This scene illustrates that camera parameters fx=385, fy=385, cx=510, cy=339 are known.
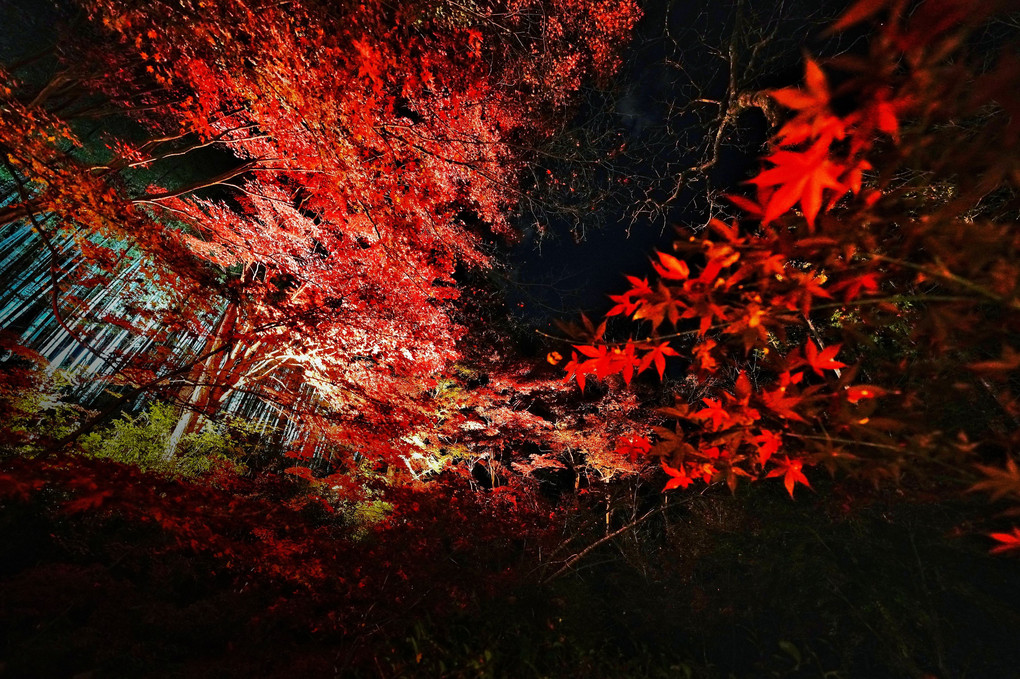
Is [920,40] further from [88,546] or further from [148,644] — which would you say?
[88,546]

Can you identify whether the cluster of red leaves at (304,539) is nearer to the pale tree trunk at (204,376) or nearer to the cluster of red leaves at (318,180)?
the cluster of red leaves at (318,180)

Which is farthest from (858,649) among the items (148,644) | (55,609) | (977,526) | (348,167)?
(55,609)

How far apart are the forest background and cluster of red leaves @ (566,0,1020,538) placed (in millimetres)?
17

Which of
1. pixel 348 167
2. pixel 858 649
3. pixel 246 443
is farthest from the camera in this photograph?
pixel 246 443

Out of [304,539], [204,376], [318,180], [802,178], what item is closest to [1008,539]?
[802,178]

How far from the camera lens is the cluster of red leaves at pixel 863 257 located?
42.0 inches

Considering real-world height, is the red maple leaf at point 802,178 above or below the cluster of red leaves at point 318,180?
below

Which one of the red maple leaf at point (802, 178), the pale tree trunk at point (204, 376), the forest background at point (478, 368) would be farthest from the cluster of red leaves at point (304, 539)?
the red maple leaf at point (802, 178)

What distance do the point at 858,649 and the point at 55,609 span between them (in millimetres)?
8797

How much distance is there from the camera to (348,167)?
5.28m

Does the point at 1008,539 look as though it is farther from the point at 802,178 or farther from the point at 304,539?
the point at 304,539

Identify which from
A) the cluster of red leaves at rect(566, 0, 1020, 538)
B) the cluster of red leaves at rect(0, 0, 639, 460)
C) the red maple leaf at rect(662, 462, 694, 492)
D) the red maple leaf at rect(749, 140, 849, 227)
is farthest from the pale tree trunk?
the red maple leaf at rect(749, 140, 849, 227)

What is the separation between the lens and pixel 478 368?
9.49m

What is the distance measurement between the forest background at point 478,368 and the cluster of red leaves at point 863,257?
17 millimetres
